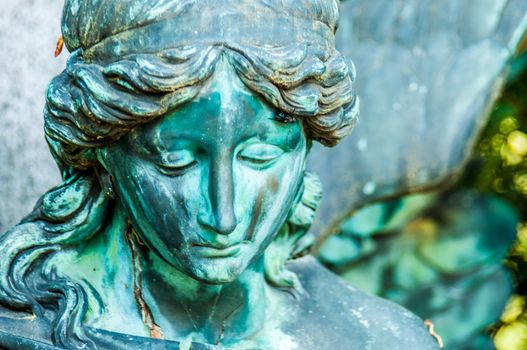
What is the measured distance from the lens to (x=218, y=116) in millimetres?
2234

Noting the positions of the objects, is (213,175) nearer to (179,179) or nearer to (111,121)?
(179,179)

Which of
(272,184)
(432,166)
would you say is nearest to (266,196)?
(272,184)

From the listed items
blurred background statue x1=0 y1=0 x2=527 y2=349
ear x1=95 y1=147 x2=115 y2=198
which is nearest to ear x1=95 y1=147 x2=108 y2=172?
ear x1=95 y1=147 x2=115 y2=198

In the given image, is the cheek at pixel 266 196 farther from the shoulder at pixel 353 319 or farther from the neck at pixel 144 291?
the shoulder at pixel 353 319

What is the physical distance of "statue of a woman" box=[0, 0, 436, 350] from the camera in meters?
2.23

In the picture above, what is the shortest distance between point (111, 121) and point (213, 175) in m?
0.16

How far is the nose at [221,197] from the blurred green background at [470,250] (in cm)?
179

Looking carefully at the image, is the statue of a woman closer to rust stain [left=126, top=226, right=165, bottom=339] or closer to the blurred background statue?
rust stain [left=126, top=226, right=165, bottom=339]

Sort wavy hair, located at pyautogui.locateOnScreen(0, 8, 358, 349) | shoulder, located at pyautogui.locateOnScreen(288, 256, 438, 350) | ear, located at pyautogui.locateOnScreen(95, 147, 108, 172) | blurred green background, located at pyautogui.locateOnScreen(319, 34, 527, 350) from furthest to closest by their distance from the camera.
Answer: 1. blurred green background, located at pyautogui.locateOnScreen(319, 34, 527, 350)
2. shoulder, located at pyautogui.locateOnScreen(288, 256, 438, 350)
3. ear, located at pyautogui.locateOnScreen(95, 147, 108, 172)
4. wavy hair, located at pyautogui.locateOnScreen(0, 8, 358, 349)

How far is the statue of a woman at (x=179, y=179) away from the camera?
7.30ft

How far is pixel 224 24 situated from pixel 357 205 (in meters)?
1.78

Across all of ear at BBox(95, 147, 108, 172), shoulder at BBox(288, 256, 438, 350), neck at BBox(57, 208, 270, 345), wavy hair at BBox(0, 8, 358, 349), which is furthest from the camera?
shoulder at BBox(288, 256, 438, 350)

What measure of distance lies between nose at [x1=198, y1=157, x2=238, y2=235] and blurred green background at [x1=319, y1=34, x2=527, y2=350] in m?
1.79

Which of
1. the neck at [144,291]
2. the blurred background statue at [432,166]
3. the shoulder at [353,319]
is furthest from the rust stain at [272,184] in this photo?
the blurred background statue at [432,166]
